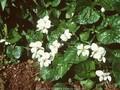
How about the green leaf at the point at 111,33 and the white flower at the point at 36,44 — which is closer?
the green leaf at the point at 111,33

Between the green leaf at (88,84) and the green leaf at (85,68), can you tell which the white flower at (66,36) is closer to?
the green leaf at (85,68)

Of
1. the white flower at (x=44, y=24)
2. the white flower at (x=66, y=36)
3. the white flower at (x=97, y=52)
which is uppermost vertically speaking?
the white flower at (x=44, y=24)

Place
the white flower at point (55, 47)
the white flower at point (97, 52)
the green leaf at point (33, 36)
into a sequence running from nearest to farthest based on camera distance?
the white flower at point (97, 52), the white flower at point (55, 47), the green leaf at point (33, 36)

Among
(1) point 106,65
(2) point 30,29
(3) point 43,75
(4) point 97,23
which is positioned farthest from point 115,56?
(2) point 30,29

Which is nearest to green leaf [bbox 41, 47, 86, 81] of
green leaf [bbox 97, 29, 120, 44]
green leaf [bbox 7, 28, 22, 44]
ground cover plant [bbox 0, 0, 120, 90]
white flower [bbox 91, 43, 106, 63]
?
ground cover plant [bbox 0, 0, 120, 90]

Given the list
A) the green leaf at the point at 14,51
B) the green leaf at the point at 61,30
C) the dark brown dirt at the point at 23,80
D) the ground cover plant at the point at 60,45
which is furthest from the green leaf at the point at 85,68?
the green leaf at the point at 14,51

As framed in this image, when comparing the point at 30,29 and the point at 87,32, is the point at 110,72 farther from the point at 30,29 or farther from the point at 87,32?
the point at 30,29

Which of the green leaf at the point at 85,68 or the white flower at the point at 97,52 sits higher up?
the white flower at the point at 97,52

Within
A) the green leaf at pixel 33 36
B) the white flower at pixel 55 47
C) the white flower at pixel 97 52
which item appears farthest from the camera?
the green leaf at pixel 33 36
